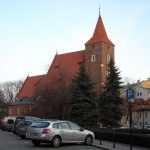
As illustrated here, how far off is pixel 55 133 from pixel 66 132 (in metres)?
0.86

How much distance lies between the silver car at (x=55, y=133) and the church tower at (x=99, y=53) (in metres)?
64.8

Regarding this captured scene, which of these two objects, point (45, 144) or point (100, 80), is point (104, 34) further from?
point (45, 144)

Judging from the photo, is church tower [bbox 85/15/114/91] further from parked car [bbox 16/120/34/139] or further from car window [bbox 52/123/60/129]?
car window [bbox 52/123/60/129]

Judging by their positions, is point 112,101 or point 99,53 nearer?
point 112,101

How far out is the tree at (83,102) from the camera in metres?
58.2

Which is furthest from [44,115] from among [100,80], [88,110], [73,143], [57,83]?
[73,143]

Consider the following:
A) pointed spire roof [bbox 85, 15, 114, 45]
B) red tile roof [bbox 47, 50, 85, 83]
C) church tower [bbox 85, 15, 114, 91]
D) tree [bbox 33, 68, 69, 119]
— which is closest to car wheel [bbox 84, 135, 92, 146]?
tree [bbox 33, 68, 69, 119]

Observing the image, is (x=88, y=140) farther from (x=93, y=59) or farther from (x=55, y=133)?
(x=93, y=59)

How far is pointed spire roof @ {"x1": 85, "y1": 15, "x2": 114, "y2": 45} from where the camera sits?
9462 cm

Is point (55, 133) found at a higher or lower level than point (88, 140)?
higher

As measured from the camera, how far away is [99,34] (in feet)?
311

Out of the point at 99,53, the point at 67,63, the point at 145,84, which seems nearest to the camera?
the point at 99,53

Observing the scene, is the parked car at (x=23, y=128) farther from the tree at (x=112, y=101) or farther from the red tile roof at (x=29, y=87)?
the red tile roof at (x=29, y=87)

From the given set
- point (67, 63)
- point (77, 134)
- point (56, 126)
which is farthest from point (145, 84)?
point (56, 126)
